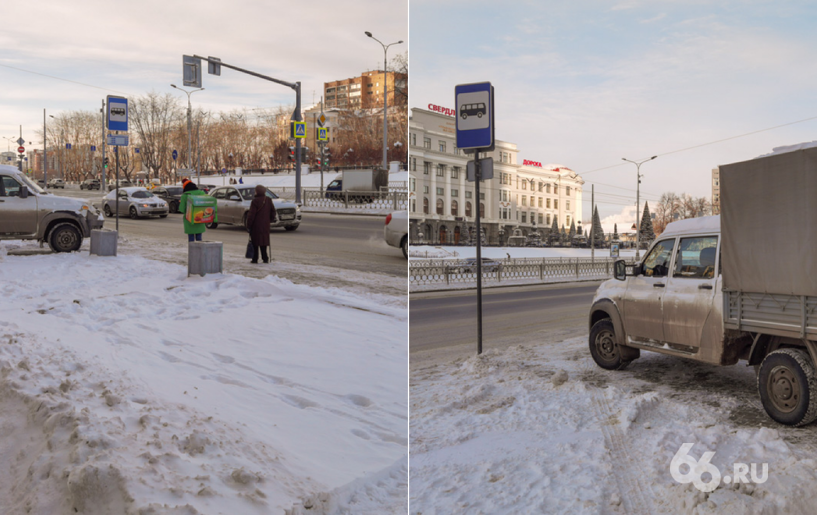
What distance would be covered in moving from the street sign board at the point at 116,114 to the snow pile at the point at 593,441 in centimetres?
1142

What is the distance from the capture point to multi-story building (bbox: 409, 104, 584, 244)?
298 ft

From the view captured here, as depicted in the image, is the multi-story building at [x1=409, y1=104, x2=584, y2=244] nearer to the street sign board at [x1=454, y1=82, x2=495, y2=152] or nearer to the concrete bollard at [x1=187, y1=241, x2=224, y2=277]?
the concrete bollard at [x1=187, y1=241, x2=224, y2=277]

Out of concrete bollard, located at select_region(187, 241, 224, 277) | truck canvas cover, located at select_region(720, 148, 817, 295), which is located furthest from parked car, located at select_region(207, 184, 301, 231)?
truck canvas cover, located at select_region(720, 148, 817, 295)

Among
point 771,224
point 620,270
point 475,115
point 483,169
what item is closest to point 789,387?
point 771,224

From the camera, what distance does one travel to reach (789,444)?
4.83 m

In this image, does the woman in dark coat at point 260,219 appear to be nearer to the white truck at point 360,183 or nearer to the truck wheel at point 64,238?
the truck wheel at point 64,238

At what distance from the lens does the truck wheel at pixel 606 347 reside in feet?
24.8

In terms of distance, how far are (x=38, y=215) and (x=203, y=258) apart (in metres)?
5.96

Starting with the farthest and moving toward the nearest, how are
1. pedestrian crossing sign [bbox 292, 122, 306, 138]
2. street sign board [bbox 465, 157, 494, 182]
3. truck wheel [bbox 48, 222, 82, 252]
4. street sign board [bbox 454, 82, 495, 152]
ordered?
pedestrian crossing sign [bbox 292, 122, 306, 138] < truck wheel [bbox 48, 222, 82, 252] < street sign board [bbox 465, 157, 494, 182] < street sign board [bbox 454, 82, 495, 152]

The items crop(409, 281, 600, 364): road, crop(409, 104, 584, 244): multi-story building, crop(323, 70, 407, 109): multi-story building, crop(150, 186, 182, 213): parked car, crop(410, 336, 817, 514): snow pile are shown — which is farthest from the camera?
crop(323, 70, 407, 109): multi-story building

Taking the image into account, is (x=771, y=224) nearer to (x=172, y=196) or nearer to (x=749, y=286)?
(x=749, y=286)

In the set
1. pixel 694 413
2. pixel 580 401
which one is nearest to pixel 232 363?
pixel 580 401

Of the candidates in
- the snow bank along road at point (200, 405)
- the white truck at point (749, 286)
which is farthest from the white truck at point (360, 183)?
the white truck at point (749, 286)

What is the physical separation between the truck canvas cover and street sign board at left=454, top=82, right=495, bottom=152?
8.55ft
